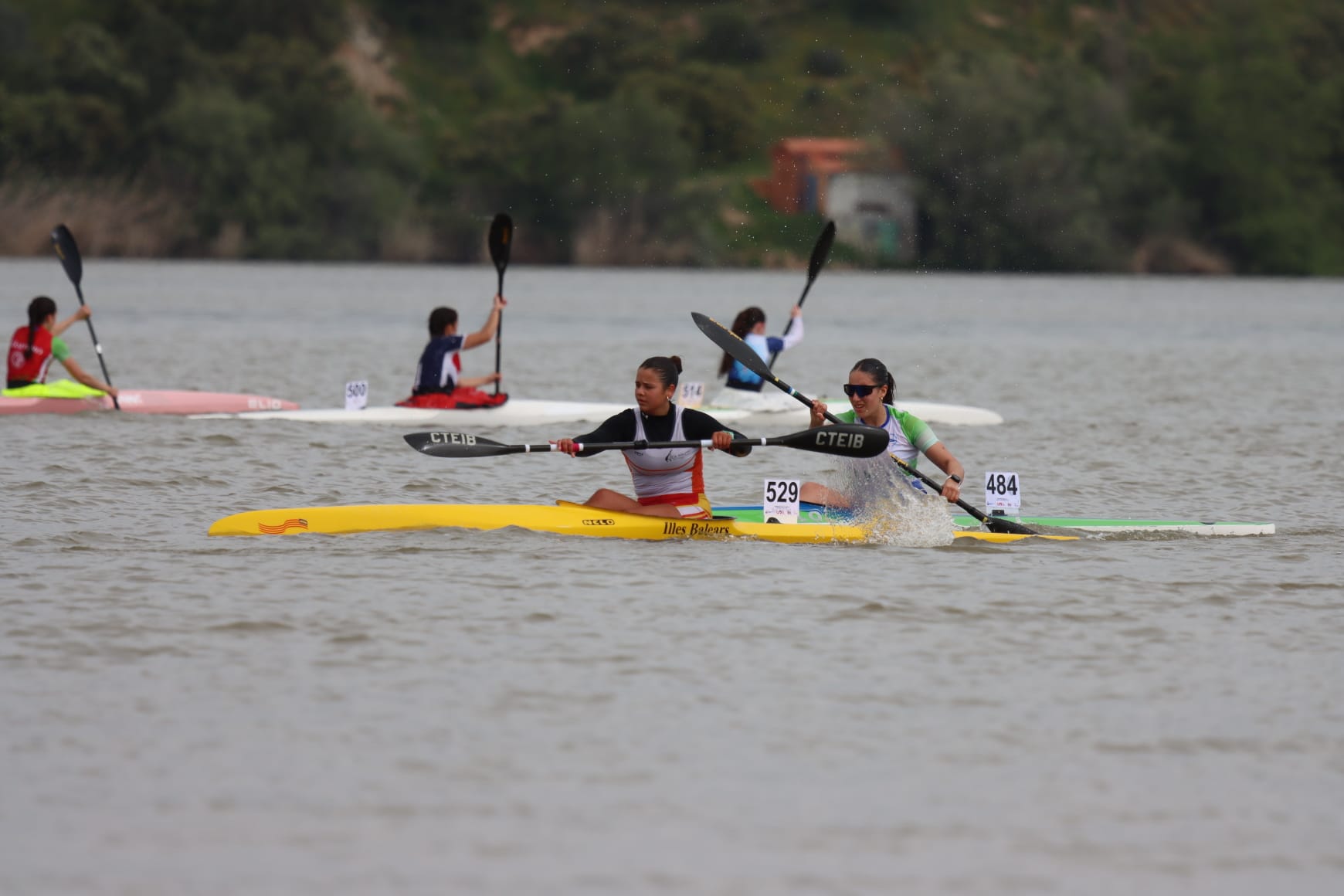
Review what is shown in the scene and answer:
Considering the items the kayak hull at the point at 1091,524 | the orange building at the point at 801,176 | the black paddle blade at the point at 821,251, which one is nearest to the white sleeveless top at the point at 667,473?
the kayak hull at the point at 1091,524

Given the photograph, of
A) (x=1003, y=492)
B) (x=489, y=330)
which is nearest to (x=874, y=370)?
(x=1003, y=492)

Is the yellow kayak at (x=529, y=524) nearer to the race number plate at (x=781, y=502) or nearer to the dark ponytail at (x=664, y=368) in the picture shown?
the race number plate at (x=781, y=502)

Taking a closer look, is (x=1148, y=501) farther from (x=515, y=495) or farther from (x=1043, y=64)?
(x=1043, y=64)

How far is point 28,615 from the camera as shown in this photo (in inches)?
357

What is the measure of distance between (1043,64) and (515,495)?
74.6m

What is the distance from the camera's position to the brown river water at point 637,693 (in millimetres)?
5852

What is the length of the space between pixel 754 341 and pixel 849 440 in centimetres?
678

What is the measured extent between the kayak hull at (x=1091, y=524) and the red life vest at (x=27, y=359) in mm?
8875

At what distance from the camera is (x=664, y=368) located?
1104 cm

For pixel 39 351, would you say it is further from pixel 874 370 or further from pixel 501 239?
pixel 874 370

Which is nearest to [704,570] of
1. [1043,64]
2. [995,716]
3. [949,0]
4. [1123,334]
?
[995,716]

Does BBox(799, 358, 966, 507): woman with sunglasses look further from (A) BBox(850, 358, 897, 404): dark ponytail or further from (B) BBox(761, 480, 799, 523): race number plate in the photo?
(B) BBox(761, 480, 799, 523): race number plate

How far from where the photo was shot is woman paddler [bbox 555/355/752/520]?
11039 mm

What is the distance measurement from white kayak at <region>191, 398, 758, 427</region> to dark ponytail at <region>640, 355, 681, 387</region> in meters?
7.35
